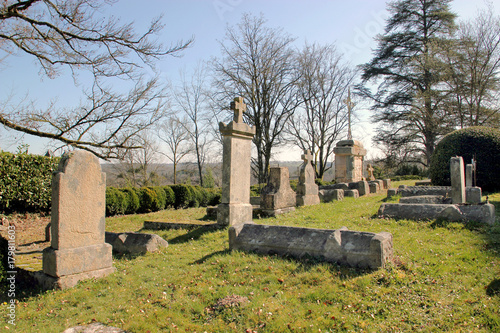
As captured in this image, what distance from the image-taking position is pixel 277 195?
956 centimetres

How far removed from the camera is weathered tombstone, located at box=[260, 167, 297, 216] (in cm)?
947

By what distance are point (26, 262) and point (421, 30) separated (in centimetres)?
3027

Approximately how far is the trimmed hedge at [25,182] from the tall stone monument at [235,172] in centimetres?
640

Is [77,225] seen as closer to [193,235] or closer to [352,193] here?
[193,235]

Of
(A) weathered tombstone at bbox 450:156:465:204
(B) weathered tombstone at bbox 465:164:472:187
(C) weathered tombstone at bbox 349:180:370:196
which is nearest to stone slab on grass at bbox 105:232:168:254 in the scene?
(A) weathered tombstone at bbox 450:156:465:204

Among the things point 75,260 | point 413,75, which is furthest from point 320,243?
point 413,75

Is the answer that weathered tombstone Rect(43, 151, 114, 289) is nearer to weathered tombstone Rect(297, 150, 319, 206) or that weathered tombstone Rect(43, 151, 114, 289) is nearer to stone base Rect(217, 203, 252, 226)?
stone base Rect(217, 203, 252, 226)

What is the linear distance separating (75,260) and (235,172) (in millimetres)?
4075

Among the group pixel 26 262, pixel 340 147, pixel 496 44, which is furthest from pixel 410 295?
pixel 496 44

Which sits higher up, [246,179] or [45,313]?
[246,179]

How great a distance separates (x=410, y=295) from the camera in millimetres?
3756

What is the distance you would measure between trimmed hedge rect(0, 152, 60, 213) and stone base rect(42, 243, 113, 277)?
21.6 feet

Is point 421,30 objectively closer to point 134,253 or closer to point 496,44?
point 496,44

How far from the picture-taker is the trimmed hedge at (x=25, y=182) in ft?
36.4
